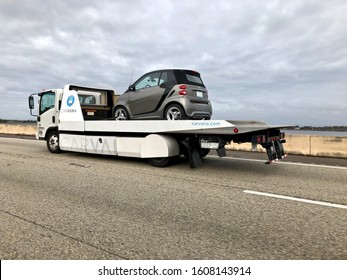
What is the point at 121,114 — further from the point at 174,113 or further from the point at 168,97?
the point at 174,113

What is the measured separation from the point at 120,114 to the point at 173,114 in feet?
6.84

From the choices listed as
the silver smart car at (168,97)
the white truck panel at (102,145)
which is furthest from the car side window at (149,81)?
the white truck panel at (102,145)

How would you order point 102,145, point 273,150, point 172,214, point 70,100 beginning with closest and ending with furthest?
point 172,214 < point 273,150 < point 102,145 < point 70,100

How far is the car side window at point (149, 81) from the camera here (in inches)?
324

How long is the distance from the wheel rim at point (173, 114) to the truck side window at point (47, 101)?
5.06 meters

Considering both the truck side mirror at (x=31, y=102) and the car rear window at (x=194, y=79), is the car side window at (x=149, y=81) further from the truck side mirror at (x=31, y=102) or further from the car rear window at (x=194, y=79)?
the truck side mirror at (x=31, y=102)

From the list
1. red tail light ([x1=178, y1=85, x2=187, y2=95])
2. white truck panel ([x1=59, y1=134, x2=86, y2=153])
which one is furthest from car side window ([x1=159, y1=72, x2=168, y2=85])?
white truck panel ([x1=59, y1=134, x2=86, y2=153])

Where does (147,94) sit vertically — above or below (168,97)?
above

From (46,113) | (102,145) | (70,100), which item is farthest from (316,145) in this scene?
(46,113)

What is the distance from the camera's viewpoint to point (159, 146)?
761cm

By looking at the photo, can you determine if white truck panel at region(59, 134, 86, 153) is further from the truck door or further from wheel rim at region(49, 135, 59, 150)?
the truck door

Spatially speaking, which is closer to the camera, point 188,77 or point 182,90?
point 182,90

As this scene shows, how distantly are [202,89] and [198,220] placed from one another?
16.9 feet

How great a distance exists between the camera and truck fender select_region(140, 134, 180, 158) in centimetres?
753
